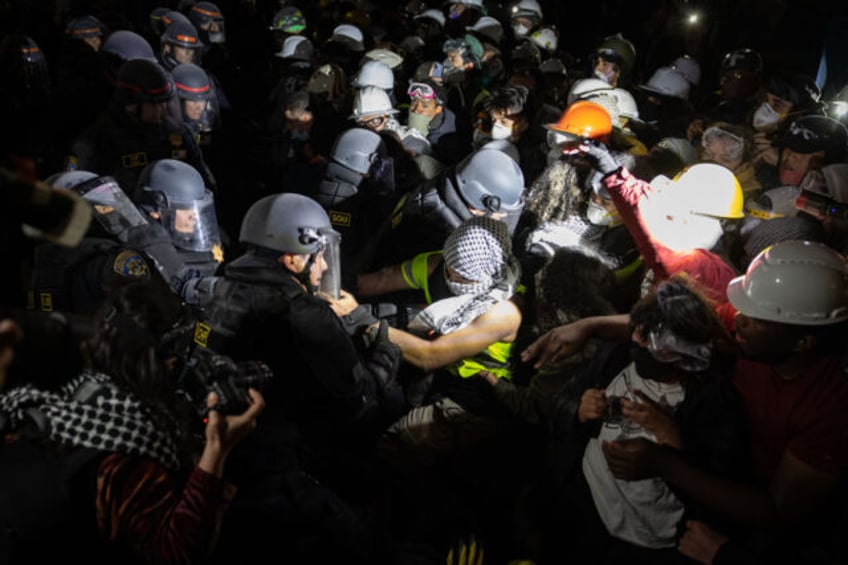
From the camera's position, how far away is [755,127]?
609 centimetres

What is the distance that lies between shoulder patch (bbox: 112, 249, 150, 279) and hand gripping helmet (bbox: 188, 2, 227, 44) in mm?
7480

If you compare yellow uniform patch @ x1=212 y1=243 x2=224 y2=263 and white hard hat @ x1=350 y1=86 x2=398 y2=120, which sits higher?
white hard hat @ x1=350 y1=86 x2=398 y2=120

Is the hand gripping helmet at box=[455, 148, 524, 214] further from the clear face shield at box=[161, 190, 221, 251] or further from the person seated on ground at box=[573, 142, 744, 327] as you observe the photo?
the clear face shield at box=[161, 190, 221, 251]

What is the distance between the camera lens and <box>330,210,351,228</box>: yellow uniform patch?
14.9ft

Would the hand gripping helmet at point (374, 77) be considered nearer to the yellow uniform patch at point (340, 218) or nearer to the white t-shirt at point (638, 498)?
the yellow uniform patch at point (340, 218)

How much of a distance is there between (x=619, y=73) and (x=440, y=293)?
20.8ft

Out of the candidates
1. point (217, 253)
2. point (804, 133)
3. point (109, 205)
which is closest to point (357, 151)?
point (217, 253)

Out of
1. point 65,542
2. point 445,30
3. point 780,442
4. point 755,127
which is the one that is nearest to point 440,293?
point 780,442

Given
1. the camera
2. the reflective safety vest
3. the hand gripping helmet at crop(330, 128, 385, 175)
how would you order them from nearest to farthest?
the camera, the reflective safety vest, the hand gripping helmet at crop(330, 128, 385, 175)

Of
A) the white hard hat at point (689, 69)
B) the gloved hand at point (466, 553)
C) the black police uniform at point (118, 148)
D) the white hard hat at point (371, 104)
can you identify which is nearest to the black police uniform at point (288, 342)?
the gloved hand at point (466, 553)

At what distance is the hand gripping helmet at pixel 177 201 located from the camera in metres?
4.08

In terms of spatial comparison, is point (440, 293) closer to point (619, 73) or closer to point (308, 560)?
point (308, 560)

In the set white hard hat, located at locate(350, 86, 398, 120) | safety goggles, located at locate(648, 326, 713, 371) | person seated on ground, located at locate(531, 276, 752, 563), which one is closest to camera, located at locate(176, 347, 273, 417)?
person seated on ground, located at locate(531, 276, 752, 563)

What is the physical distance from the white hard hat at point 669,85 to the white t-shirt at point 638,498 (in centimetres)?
669
